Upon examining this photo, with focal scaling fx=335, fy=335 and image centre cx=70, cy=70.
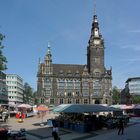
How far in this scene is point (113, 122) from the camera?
4481cm

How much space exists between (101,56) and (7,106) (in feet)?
181

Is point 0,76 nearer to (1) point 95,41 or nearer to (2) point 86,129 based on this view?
(1) point 95,41

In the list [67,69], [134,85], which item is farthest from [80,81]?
[134,85]

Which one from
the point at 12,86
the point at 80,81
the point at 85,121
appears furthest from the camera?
the point at 12,86

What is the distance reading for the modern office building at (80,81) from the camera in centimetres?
12925

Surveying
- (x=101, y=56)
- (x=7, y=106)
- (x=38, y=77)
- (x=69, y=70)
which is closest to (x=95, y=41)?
(x=101, y=56)

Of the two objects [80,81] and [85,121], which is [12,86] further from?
[85,121]

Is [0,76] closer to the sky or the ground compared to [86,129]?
closer to the sky

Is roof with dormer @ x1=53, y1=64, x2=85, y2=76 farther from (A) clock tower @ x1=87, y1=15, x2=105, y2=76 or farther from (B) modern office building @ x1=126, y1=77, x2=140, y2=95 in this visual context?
(B) modern office building @ x1=126, y1=77, x2=140, y2=95

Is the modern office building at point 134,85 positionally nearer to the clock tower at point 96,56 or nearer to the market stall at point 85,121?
the clock tower at point 96,56

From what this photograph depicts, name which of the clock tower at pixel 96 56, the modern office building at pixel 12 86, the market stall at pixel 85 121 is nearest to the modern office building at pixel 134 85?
the clock tower at pixel 96 56

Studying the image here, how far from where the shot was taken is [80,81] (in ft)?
438

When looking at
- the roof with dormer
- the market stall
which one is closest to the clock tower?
the roof with dormer

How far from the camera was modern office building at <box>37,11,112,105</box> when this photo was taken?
129250 millimetres
